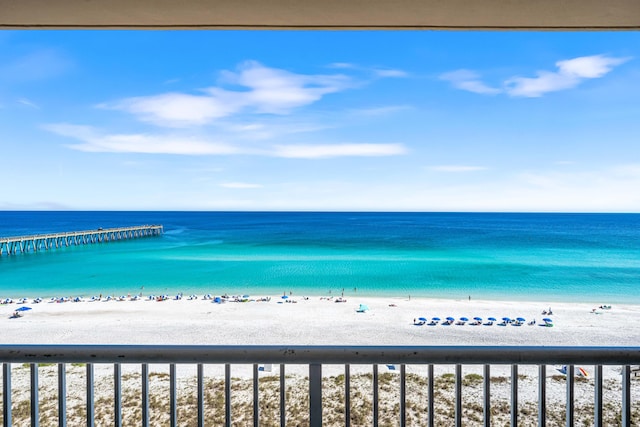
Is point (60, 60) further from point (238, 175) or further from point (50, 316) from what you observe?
point (238, 175)

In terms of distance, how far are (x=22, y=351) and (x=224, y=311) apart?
392 inches

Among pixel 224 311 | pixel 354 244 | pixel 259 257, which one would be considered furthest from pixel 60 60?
pixel 354 244

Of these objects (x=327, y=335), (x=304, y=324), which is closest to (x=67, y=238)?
(x=304, y=324)

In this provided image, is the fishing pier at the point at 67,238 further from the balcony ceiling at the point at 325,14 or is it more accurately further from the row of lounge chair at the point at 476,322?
the balcony ceiling at the point at 325,14

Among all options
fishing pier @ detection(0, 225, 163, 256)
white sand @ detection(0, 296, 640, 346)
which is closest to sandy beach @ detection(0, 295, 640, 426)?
white sand @ detection(0, 296, 640, 346)

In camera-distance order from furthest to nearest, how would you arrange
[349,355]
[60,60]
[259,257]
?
[259,257] → [60,60] → [349,355]

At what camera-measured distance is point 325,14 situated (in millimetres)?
1286

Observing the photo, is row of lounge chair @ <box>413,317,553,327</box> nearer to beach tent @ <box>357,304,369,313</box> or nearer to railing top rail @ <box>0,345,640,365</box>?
beach tent @ <box>357,304,369,313</box>

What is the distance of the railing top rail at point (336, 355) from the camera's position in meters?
1.10

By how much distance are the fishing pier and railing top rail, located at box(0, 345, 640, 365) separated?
27456 millimetres

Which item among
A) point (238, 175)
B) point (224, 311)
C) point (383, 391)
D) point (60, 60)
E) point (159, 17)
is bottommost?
point (224, 311)

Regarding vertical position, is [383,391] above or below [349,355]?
below

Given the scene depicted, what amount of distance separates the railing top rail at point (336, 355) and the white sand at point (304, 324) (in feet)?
22.9

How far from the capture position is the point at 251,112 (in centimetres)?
2588
